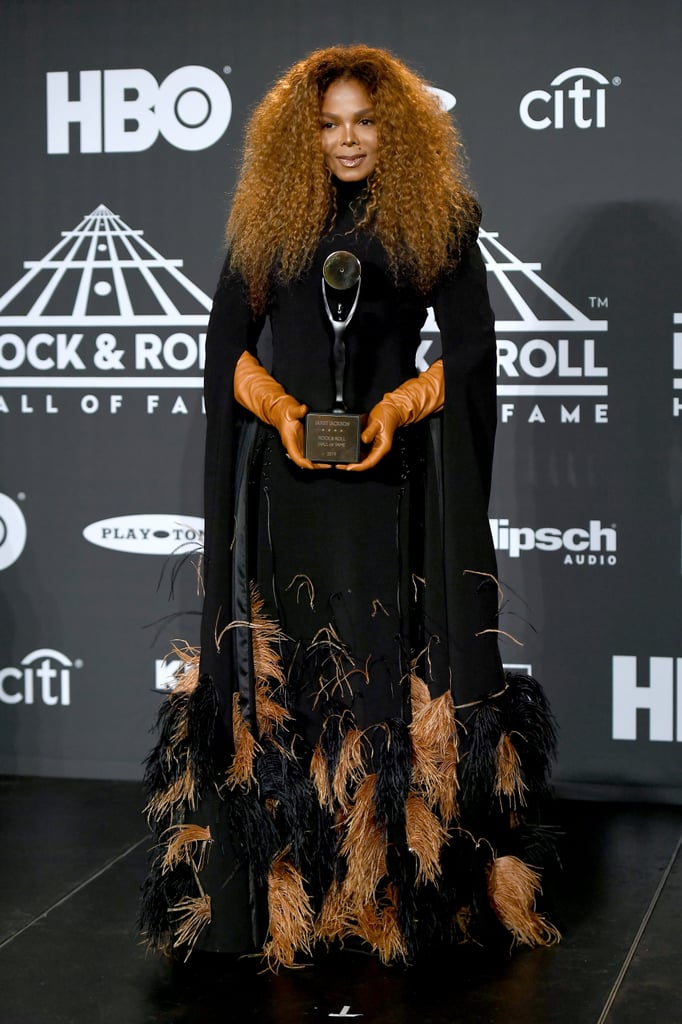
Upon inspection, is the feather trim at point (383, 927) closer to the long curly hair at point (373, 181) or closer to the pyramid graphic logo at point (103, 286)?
the long curly hair at point (373, 181)

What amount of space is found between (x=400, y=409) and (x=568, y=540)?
1270 mm

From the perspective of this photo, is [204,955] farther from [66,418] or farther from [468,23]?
[468,23]

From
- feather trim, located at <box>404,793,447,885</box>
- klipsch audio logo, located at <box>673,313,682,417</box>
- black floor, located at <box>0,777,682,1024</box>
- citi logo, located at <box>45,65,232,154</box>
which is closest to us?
black floor, located at <box>0,777,682,1024</box>

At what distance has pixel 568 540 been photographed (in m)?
3.60

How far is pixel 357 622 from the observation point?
2.55 metres

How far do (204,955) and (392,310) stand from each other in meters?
1.28

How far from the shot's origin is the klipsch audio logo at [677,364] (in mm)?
3502

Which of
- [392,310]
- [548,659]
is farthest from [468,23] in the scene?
[548,659]

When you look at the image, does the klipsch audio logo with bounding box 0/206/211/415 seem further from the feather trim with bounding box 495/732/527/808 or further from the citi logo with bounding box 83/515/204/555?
the feather trim with bounding box 495/732/527/808

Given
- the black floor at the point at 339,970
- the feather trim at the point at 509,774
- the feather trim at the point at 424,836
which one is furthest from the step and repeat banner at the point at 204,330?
the feather trim at the point at 424,836

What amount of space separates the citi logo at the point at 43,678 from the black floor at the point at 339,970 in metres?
0.76

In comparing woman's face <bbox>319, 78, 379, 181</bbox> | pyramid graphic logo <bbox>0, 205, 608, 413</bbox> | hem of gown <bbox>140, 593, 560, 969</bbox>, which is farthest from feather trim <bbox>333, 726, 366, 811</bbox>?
pyramid graphic logo <bbox>0, 205, 608, 413</bbox>

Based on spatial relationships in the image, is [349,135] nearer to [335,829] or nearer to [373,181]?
[373,181]

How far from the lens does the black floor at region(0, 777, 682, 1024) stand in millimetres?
2328
